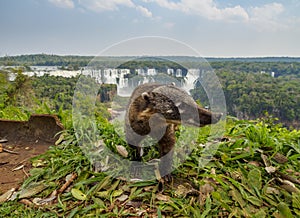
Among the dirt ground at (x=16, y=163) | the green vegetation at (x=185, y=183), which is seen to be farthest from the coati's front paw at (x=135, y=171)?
the dirt ground at (x=16, y=163)

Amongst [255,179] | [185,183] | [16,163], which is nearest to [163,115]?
[185,183]

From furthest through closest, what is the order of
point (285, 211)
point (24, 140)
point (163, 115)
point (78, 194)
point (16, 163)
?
point (24, 140), point (16, 163), point (78, 194), point (163, 115), point (285, 211)

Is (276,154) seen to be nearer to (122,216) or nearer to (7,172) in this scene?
(122,216)

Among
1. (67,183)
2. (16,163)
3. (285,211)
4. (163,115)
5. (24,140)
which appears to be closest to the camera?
(285,211)

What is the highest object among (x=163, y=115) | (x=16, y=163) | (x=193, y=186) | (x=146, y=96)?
(x=146, y=96)

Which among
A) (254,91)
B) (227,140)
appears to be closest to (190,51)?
(227,140)

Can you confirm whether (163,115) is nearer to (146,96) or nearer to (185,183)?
(146,96)
